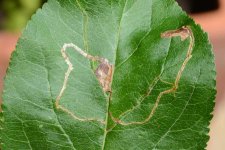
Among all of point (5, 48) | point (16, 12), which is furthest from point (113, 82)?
point (16, 12)

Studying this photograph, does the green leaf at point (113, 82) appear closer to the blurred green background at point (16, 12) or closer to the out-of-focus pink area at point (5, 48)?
the out-of-focus pink area at point (5, 48)

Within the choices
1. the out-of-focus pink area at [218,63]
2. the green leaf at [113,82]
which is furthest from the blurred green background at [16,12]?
the green leaf at [113,82]

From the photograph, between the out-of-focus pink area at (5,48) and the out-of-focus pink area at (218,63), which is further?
the out-of-focus pink area at (218,63)

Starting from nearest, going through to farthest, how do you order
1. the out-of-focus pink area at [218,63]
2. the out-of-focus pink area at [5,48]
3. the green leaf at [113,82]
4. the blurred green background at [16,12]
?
the green leaf at [113,82], the out-of-focus pink area at [5,48], the out-of-focus pink area at [218,63], the blurred green background at [16,12]

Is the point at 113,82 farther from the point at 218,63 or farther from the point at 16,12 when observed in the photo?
the point at 16,12

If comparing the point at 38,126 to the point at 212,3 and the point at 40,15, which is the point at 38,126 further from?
the point at 212,3

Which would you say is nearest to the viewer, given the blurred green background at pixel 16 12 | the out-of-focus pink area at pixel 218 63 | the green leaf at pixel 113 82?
the green leaf at pixel 113 82

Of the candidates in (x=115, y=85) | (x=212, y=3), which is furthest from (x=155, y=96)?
(x=212, y=3)

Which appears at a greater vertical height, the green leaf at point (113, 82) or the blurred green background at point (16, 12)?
the blurred green background at point (16, 12)
